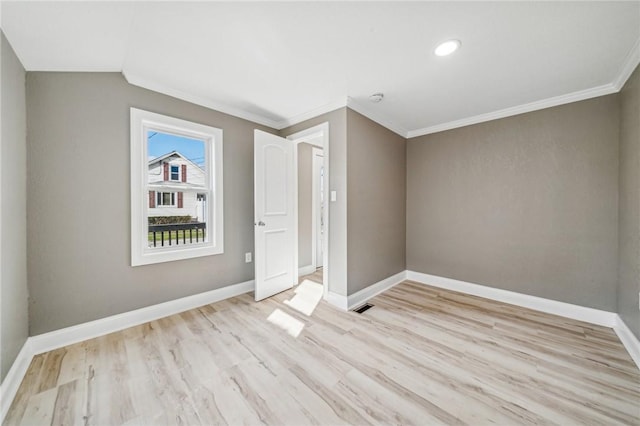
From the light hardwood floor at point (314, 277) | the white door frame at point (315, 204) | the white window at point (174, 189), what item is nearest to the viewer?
the white window at point (174, 189)

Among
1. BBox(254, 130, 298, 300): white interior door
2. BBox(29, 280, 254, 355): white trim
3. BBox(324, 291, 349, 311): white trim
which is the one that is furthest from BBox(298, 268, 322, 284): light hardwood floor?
BBox(29, 280, 254, 355): white trim

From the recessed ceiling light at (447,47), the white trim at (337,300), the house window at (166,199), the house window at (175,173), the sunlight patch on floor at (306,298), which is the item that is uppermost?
the recessed ceiling light at (447,47)

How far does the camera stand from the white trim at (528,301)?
2.26 m

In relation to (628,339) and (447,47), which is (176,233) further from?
(628,339)

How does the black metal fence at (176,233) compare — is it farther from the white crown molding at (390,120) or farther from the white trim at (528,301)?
the white trim at (528,301)

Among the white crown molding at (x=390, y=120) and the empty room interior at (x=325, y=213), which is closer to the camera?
the empty room interior at (x=325, y=213)

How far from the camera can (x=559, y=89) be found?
2289mm

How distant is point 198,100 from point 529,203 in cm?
399

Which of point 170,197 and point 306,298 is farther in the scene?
point 306,298

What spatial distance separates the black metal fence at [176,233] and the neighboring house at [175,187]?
115 mm

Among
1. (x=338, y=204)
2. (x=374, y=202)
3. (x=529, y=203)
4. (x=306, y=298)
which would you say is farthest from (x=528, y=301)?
(x=306, y=298)

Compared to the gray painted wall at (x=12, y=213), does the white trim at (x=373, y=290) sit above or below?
below

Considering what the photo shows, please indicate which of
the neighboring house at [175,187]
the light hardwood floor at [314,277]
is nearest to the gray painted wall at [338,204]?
the light hardwood floor at [314,277]

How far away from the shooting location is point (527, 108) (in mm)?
2623
